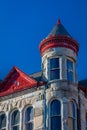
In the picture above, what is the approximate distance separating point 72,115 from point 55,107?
1.30 m

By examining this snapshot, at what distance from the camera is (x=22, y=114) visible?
30.2 m

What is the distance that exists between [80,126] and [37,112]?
10.4 feet

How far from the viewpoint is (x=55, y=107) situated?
1149 inches

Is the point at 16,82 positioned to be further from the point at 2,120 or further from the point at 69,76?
the point at 69,76

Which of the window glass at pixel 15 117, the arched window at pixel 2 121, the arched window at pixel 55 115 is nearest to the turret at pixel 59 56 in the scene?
the arched window at pixel 55 115

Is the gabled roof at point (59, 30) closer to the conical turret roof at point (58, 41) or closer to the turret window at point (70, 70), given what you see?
the conical turret roof at point (58, 41)

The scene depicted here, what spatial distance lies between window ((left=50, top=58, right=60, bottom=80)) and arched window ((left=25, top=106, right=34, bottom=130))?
2.77 m

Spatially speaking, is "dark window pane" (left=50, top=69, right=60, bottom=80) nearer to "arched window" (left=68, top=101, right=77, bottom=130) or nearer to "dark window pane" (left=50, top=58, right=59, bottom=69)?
"dark window pane" (left=50, top=58, right=59, bottom=69)

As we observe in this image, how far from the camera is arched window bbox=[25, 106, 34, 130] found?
29612mm

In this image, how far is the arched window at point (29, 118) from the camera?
29612mm

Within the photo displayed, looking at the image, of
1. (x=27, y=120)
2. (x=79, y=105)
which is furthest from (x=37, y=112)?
(x=79, y=105)

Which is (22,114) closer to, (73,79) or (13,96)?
(13,96)

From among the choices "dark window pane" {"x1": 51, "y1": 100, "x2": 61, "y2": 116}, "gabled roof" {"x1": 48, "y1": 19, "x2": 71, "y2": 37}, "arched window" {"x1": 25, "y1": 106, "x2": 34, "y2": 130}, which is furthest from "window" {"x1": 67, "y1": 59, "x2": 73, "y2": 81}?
"arched window" {"x1": 25, "y1": 106, "x2": 34, "y2": 130}

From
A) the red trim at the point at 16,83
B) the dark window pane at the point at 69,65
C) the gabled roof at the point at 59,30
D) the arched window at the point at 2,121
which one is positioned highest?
the gabled roof at the point at 59,30
